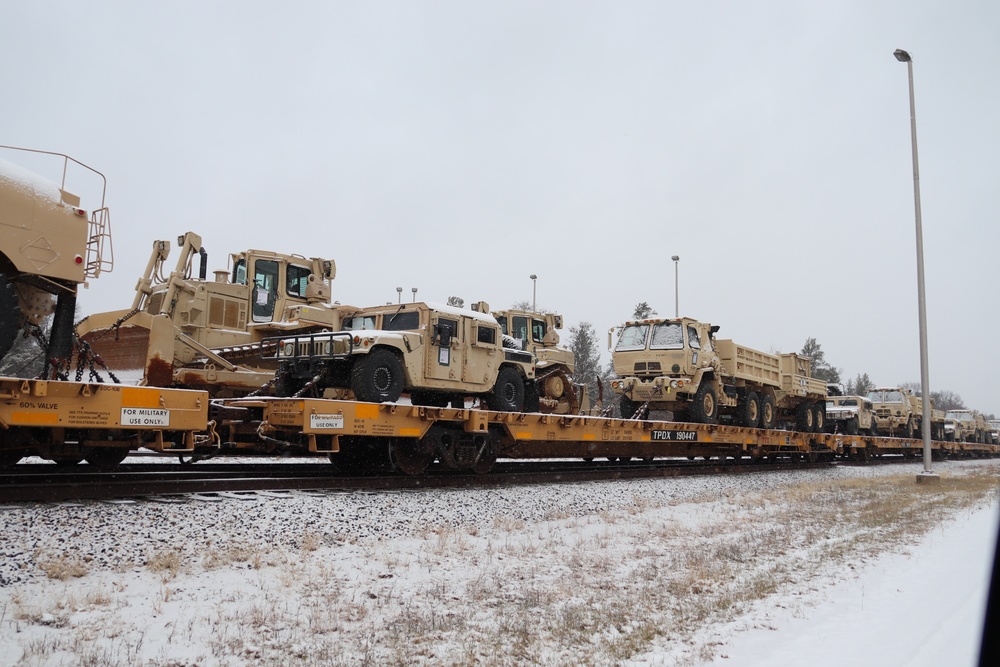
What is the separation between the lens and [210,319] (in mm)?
14352

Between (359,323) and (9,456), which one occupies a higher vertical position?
(359,323)

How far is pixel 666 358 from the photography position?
16.7 m

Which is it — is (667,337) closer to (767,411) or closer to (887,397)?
(767,411)

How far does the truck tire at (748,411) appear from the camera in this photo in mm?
18859

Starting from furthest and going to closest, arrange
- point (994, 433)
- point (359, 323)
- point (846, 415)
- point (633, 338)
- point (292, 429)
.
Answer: point (994, 433)
point (846, 415)
point (633, 338)
point (359, 323)
point (292, 429)

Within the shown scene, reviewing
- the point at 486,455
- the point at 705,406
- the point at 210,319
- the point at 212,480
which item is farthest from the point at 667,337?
the point at 212,480

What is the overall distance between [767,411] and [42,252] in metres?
17.3

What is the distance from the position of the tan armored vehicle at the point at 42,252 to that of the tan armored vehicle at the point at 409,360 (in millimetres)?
3408

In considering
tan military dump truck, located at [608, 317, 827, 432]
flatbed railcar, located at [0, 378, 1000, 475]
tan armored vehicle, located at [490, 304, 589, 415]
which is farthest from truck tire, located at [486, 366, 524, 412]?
tan military dump truck, located at [608, 317, 827, 432]

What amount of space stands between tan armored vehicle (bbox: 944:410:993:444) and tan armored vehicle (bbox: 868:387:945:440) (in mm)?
5332

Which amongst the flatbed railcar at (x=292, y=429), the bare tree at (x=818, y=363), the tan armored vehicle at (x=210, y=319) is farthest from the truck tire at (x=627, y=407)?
the bare tree at (x=818, y=363)

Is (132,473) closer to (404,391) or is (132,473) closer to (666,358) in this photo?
(404,391)

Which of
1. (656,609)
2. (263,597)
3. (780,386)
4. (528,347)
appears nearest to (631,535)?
(656,609)

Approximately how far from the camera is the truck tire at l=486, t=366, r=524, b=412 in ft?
42.1
